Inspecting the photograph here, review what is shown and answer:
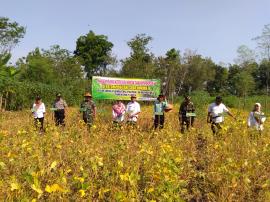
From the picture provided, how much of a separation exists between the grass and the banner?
23.7ft

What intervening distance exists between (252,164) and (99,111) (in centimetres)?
970

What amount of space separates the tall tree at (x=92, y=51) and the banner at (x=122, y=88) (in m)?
28.4

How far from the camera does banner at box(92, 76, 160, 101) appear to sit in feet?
47.6

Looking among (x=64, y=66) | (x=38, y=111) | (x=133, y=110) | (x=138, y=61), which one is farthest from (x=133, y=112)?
(x=64, y=66)

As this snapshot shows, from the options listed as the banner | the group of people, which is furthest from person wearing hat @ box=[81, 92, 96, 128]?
the banner

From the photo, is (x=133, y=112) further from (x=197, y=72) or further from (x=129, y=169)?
(x=197, y=72)

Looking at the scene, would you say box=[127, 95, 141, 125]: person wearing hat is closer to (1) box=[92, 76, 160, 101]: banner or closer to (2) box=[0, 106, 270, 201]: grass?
(2) box=[0, 106, 270, 201]: grass

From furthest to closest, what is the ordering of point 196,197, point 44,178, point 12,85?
1. point 12,85
2. point 196,197
3. point 44,178

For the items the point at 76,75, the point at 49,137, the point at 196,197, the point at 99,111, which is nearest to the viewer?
the point at 196,197

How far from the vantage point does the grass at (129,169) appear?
351 cm

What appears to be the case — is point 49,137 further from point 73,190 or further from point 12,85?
point 12,85

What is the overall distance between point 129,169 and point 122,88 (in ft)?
34.0

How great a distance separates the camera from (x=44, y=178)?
4012 mm

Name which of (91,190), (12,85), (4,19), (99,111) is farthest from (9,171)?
(4,19)
